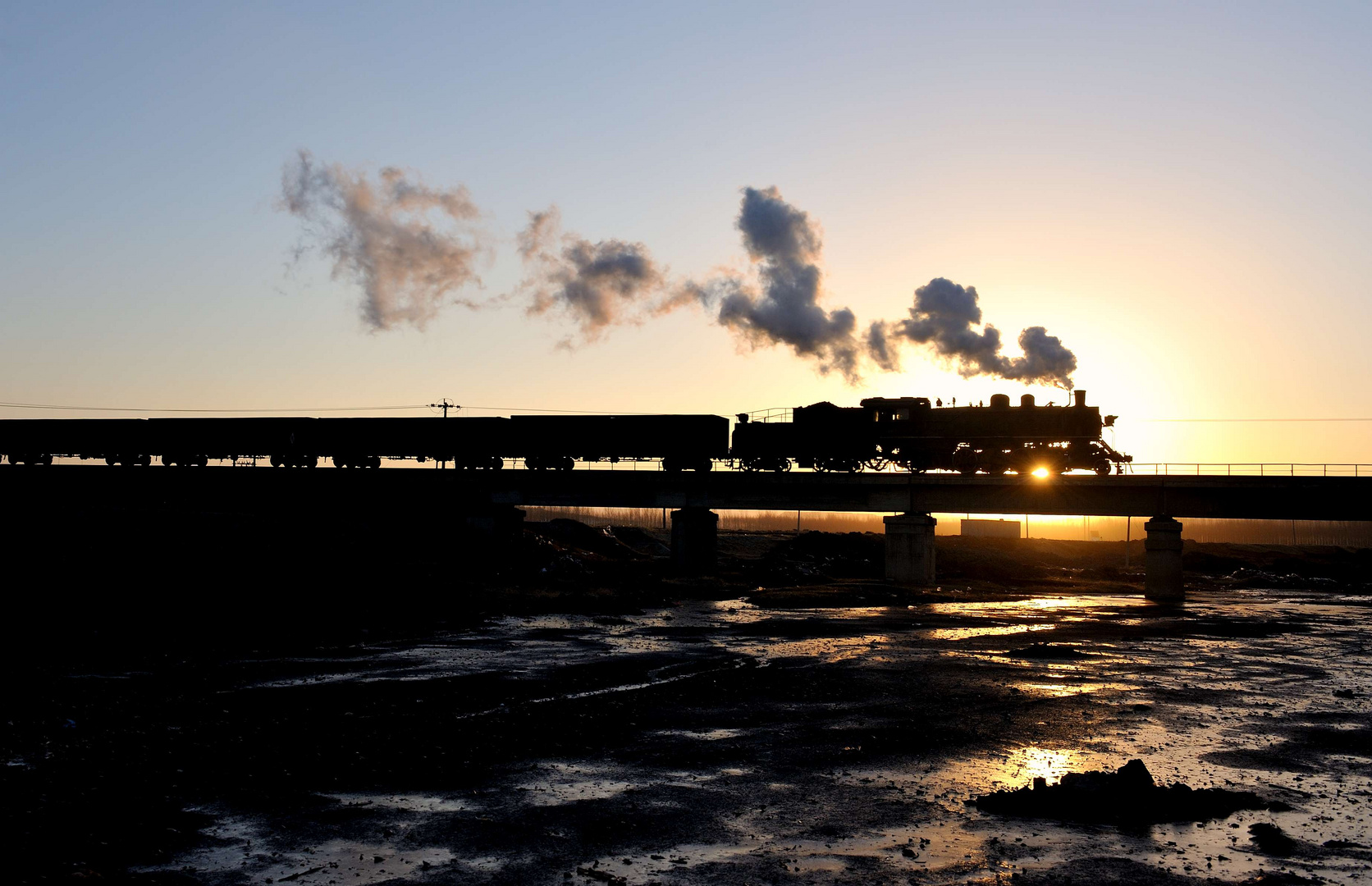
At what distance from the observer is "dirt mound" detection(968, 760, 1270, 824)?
12.1m

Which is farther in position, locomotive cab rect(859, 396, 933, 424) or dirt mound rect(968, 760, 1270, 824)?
locomotive cab rect(859, 396, 933, 424)

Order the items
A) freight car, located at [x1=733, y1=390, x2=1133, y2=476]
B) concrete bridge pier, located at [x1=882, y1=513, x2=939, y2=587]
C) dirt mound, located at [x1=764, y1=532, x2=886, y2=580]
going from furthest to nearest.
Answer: dirt mound, located at [x1=764, y1=532, x2=886, y2=580] < concrete bridge pier, located at [x1=882, y1=513, x2=939, y2=587] < freight car, located at [x1=733, y1=390, x2=1133, y2=476]

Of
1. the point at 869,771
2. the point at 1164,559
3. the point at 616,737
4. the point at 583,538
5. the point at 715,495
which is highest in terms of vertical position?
the point at 715,495

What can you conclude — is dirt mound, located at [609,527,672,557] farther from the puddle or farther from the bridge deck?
the puddle

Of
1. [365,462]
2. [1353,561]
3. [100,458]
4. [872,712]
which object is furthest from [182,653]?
[1353,561]

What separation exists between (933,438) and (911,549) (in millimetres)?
6638

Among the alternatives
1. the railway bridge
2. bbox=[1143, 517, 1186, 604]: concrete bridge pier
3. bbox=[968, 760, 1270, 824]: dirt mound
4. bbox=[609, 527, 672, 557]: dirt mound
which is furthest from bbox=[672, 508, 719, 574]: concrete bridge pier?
bbox=[968, 760, 1270, 824]: dirt mound

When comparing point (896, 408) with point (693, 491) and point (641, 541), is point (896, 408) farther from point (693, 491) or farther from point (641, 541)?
point (641, 541)

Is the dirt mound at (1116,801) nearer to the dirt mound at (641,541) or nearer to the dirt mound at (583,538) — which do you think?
the dirt mound at (583,538)

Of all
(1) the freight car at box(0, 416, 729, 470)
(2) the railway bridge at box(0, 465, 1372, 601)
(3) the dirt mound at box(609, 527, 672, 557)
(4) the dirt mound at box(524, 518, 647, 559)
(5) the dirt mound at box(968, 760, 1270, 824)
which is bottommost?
(3) the dirt mound at box(609, 527, 672, 557)

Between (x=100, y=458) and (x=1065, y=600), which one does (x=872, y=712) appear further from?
(x=100, y=458)

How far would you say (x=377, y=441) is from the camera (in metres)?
61.5

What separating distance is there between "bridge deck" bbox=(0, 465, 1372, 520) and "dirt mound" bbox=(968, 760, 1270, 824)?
3824cm

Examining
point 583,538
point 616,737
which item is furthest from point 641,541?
point 616,737
